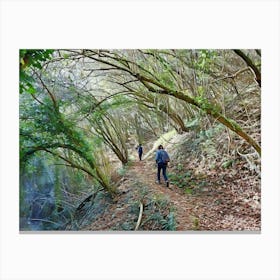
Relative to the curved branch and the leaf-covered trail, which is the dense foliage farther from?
the leaf-covered trail

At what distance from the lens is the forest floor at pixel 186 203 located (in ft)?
10.3

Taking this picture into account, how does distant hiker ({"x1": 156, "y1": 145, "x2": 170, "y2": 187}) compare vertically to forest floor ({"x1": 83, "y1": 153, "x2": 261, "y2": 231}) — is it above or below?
above

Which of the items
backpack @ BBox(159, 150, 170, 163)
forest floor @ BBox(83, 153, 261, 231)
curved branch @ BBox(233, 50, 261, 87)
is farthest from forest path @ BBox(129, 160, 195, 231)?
curved branch @ BBox(233, 50, 261, 87)

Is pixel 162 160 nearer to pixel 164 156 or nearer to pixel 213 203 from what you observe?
pixel 164 156

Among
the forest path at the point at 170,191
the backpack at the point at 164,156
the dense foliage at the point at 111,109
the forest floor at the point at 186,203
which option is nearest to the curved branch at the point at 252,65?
the dense foliage at the point at 111,109

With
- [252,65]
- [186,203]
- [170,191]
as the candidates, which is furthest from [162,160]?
[252,65]

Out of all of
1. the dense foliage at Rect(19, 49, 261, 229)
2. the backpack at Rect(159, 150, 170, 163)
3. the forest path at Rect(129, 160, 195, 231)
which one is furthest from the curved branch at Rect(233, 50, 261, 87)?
the forest path at Rect(129, 160, 195, 231)

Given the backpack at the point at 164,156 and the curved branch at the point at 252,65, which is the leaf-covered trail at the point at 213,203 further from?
the curved branch at the point at 252,65

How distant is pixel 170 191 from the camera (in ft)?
10.5

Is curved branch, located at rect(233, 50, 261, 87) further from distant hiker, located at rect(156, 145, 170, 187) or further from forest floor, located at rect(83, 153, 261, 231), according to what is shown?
distant hiker, located at rect(156, 145, 170, 187)

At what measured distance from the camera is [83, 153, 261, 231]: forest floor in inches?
123

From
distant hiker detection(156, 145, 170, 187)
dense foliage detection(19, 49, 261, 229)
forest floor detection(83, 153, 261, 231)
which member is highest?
dense foliage detection(19, 49, 261, 229)

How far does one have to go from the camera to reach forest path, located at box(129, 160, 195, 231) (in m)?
3.13
